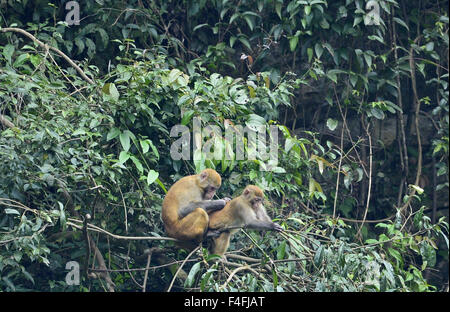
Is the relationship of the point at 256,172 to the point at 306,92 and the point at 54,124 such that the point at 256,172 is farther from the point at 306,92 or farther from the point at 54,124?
the point at 306,92

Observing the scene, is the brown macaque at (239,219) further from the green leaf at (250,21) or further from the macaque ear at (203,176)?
the green leaf at (250,21)

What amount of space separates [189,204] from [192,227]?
23 cm

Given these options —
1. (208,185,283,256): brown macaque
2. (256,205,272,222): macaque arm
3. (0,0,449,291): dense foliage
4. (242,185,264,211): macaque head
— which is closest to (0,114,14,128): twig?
(0,0,449,291): dense foliage

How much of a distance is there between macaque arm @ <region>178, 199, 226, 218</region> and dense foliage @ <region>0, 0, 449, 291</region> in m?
0.31

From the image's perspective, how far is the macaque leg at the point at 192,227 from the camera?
530cm

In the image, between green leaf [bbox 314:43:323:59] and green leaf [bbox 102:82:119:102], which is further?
green leaf [bbox 314:43:323:59]

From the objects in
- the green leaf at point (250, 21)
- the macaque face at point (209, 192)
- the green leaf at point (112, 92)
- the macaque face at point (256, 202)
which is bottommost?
the macaque face at point (256, 202)

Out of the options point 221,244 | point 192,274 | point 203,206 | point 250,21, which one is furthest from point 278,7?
point 192,274

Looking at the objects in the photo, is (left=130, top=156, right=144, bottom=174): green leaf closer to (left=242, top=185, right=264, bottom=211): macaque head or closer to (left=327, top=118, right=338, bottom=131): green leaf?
(left=242, top=185, right=264, bottom=211): macaque head

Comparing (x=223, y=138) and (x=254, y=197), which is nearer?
(x=254, y=197)

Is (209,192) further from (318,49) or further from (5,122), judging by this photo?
(318,49)

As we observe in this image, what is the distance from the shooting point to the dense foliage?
5.15m

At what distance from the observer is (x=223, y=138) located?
5684mm

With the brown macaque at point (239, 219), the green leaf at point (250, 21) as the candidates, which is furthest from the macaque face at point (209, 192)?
the green leaf at point (250, 21)
